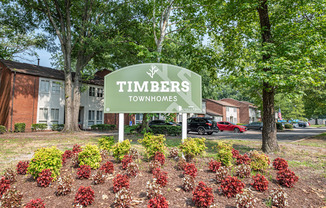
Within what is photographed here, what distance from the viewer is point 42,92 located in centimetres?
2311

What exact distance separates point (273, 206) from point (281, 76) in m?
5.00

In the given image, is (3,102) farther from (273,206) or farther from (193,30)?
(273,206)

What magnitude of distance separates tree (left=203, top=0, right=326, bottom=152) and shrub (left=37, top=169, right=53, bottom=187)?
23.2ft

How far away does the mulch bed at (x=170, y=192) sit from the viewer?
3766mm

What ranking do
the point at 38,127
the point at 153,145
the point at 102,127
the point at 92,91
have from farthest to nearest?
the point at 92,91 → the point at 102,127 → the point at 38,127 → the point at 153,145

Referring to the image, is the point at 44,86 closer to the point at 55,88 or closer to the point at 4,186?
the point at 55,88

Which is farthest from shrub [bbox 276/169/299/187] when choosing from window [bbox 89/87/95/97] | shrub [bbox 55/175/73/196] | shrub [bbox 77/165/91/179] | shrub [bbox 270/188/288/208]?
window [bbox 89/87/95/97]

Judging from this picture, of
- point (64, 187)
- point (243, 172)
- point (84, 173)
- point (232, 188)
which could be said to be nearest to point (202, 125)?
point (243, 172)

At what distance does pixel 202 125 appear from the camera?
21078 mm

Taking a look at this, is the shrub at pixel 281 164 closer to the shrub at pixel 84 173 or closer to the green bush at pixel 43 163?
the shrub at pixel 84 173

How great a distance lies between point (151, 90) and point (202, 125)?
15.4m

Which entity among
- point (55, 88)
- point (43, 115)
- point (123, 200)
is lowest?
point (123, 200)

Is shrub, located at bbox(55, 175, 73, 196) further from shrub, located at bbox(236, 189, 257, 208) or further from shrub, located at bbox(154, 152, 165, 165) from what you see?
shrub, located at bbox(236, 189, 257, 208)

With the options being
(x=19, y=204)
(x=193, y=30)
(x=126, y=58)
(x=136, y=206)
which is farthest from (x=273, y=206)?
(x=126, y=58)
